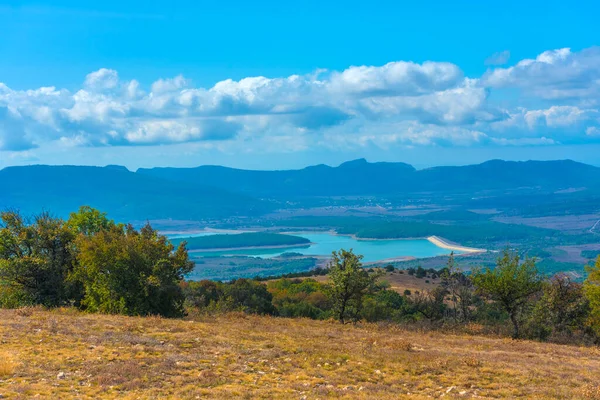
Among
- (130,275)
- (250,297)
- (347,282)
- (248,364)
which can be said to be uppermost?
→ (130,275)

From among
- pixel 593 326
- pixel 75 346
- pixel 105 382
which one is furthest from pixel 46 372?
pixel 593 326

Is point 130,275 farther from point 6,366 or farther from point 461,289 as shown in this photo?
point 461,289

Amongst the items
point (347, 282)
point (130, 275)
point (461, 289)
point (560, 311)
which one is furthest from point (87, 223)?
point (560, 311)

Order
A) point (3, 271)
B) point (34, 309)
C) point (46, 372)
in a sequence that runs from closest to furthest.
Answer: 1. point (46, 372)
2. point (34, 309)
3. point (3, 271)

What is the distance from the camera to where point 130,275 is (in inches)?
1209

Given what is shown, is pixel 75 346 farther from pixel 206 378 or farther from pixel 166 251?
pixel 166 251

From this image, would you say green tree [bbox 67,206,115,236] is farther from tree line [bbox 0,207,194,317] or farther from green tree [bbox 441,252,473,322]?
green tree [bbox 441,252,473,322]

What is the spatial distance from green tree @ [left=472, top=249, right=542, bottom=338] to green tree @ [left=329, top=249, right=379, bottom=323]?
25.2 feet

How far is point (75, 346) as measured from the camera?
63.6 feet

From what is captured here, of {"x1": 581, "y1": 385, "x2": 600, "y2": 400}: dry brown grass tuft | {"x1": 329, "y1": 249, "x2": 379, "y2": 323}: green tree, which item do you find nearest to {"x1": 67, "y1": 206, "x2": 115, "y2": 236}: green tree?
{"x1": 329, "y1": 249, "x2": 379, "y2": 323}: green tree

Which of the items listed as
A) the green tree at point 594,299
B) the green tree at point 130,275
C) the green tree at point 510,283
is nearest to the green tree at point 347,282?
the green tree at point 510,283

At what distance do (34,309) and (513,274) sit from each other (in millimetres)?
29496

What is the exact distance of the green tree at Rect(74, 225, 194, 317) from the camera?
3041 cm

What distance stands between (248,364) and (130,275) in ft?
47.8
